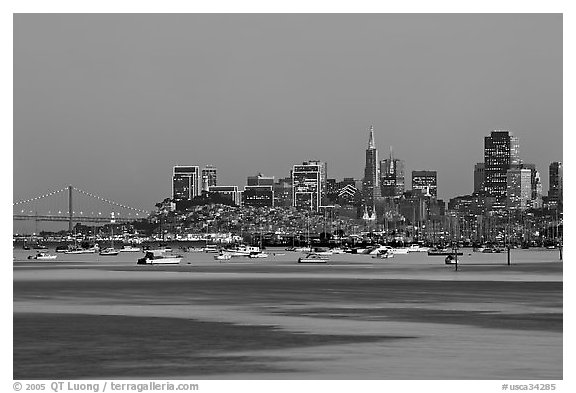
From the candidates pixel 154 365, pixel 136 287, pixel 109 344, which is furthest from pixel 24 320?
pixel 136 287

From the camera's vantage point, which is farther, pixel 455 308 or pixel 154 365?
pixel 455 308
